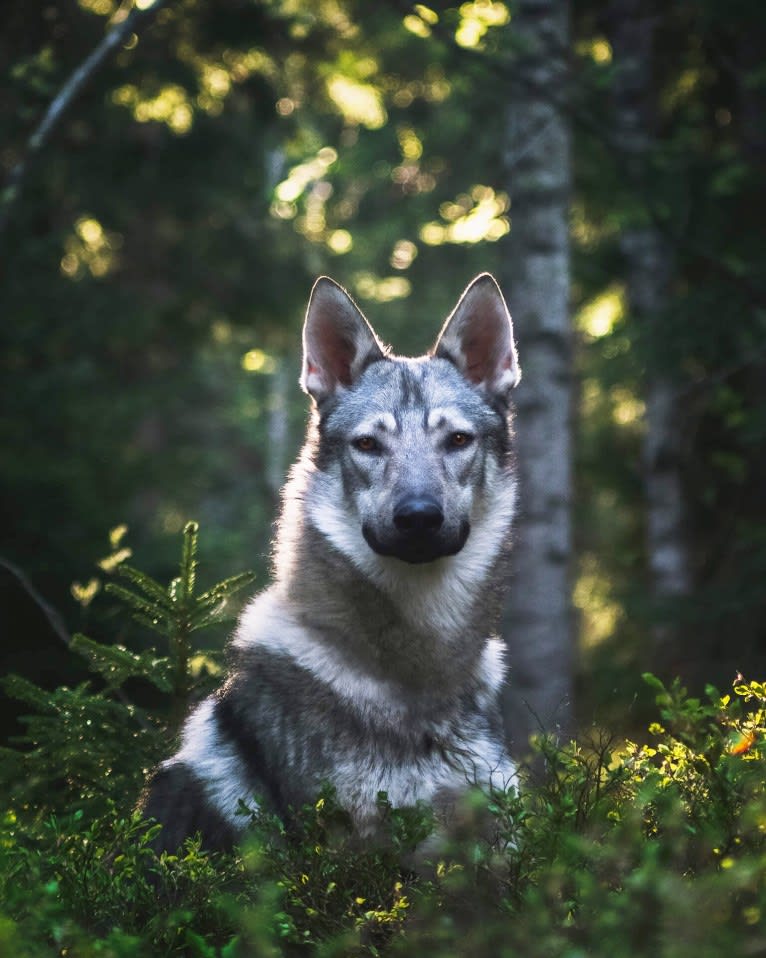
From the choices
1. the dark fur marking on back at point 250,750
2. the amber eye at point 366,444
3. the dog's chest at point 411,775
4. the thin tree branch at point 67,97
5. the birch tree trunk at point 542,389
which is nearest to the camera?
the dog's chest at point 411,775

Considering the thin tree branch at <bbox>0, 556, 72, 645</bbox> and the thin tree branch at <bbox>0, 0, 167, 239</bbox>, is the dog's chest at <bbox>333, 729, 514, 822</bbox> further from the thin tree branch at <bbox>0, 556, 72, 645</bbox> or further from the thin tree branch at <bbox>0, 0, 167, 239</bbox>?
the thin tree branch at <bbox>0, 0, 167, 239</bbox>

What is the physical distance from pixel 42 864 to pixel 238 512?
83.1 feet

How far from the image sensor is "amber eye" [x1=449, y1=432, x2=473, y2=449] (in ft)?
15.8

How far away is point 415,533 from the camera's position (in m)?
4.31

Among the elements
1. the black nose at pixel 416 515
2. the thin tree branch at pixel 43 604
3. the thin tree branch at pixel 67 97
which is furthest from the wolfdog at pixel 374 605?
the thin tree branch at pixel 67 97

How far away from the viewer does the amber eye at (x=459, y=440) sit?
15.8ft

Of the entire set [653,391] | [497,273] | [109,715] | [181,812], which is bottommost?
[653,391]

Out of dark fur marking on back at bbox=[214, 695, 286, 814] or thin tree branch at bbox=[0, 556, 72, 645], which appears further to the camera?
thin tree branch at bbox=[0, 556, 72, 645]

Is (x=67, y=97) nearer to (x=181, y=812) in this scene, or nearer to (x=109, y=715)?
(x=109, y=715)

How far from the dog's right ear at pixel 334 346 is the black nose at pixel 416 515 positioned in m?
1.05

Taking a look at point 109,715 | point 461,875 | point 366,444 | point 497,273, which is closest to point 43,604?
point 109,715

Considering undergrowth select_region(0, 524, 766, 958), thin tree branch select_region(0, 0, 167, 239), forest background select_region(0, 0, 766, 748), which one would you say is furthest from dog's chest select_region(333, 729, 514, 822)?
thin tree branch select_region(0, 0, 167, 239)

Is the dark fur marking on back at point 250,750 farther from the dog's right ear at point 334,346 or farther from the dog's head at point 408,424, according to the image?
the dog's right ear at point 334,346

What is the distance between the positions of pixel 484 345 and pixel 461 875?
3175mm
